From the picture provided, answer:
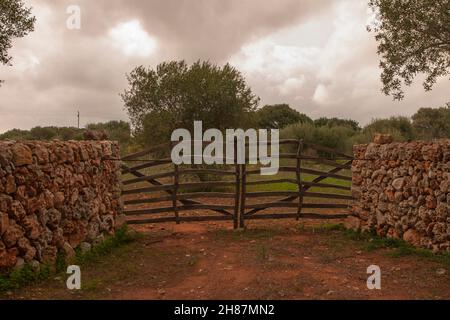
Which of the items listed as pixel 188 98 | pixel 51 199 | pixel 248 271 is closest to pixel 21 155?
pixel 51 199

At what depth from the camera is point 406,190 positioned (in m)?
8.62

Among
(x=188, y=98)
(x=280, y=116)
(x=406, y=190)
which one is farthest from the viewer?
(x=280, y=116)

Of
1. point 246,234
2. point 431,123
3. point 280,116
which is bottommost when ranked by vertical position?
point 246,234

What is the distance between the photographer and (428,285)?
21.6 feet

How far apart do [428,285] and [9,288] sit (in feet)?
19.0

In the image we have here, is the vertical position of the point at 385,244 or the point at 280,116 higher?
the point at 280,116

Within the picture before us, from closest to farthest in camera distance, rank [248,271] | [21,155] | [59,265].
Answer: [21,155]
[59,265]
[248,271]

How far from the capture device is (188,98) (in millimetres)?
19484

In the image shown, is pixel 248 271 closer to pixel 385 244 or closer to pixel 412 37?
pixel 385 244

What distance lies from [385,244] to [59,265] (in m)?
6.03

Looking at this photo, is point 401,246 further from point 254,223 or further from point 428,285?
point 254,223

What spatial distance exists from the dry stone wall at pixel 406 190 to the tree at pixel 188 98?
385 inches

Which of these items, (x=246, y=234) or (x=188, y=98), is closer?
(x=246, y=234)
